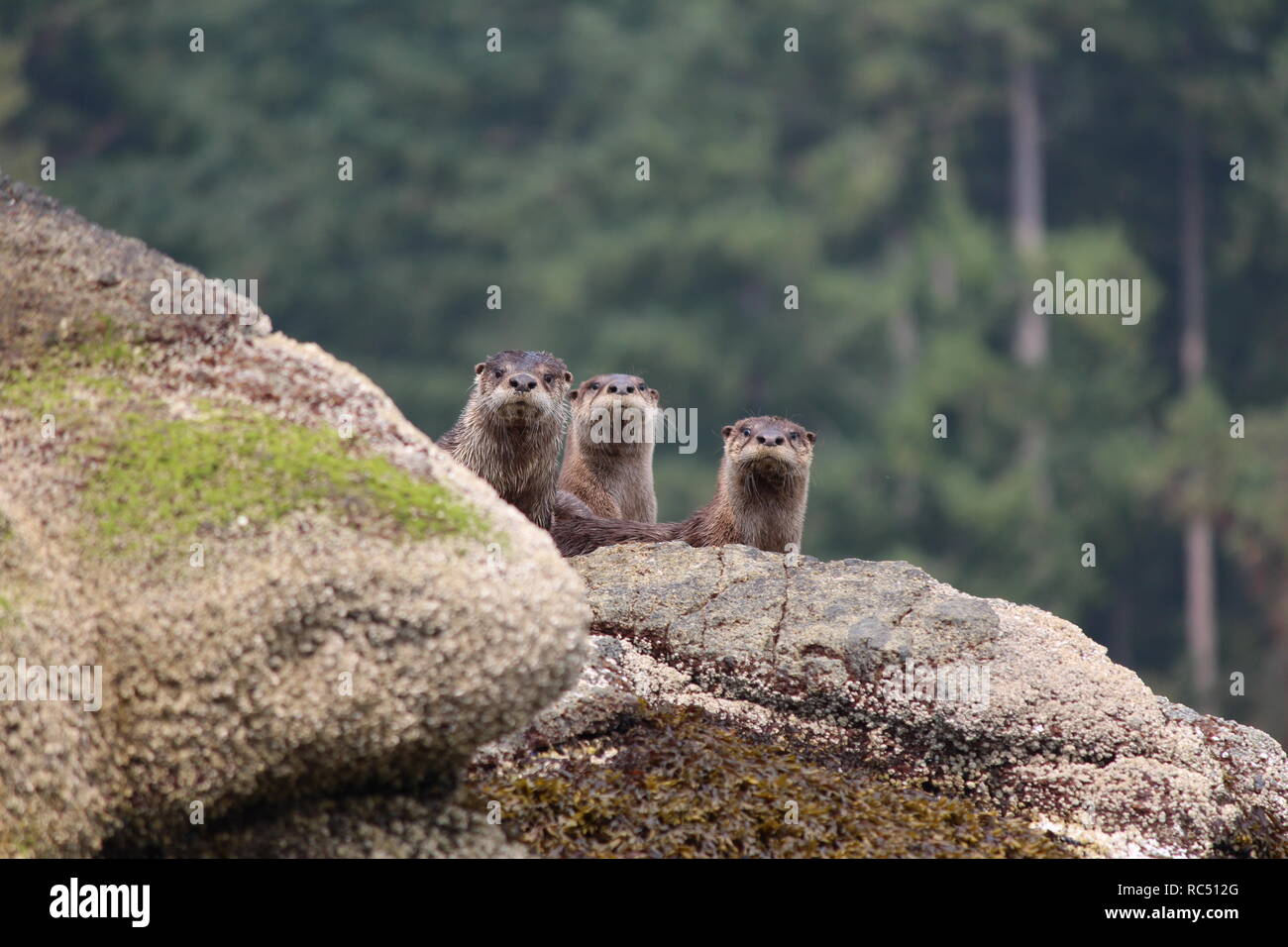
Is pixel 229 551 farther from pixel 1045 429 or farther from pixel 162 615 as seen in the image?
pixel 1045 429

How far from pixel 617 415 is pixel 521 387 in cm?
155

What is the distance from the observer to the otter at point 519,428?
6191mm

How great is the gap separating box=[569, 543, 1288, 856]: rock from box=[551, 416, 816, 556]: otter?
5.18 feet

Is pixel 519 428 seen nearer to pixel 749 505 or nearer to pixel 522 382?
pixel 522 382

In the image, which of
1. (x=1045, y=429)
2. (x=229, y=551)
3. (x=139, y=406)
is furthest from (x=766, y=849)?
(x=1045, y=429)

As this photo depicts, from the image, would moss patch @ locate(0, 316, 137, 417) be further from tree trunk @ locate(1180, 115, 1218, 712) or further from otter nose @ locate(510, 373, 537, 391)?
tree trunk @ locate(1180, 115, 1218, 712)

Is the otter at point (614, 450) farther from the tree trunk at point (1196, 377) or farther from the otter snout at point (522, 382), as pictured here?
the tree trunk at point (1196, 377)

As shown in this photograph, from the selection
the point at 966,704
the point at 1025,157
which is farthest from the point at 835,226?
the point at 966,704

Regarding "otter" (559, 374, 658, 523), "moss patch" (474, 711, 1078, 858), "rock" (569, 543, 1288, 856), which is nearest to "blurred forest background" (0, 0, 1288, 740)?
"otter" (559, 374, 658, 523)

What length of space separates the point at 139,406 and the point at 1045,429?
20.2 metres

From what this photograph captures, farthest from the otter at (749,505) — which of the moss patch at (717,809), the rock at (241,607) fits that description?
the rock at (241,607)

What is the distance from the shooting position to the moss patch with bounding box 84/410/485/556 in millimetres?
3436

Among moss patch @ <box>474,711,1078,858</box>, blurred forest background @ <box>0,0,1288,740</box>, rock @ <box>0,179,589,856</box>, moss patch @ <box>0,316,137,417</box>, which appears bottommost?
moss patch @ <box>474,711,1078,858</box>

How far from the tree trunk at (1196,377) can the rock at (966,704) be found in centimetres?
1587
